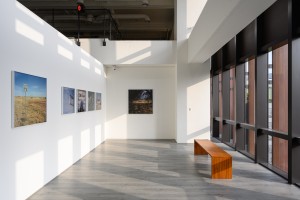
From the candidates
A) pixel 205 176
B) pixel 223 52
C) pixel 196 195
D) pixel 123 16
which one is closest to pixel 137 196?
pixel 196 195

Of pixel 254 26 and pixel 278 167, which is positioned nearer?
pixel 278 167

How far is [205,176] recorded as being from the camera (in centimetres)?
636

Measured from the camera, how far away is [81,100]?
8320 millimetres

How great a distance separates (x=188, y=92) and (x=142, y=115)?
256cm

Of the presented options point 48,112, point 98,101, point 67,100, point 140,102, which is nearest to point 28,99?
point 48,112

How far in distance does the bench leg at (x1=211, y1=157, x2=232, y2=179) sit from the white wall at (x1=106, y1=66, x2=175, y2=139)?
21.5 ft

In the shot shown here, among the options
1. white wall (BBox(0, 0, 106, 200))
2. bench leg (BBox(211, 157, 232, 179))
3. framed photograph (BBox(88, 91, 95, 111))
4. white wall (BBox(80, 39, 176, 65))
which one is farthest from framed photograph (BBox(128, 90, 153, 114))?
bench leg (BBox(211, 157, 232, 179))

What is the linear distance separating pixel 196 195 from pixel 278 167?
9.36ft

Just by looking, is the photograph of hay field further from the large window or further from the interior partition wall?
the large window

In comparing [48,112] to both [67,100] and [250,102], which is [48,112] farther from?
[250,102]

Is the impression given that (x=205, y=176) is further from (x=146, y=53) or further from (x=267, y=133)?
(x=146, y=53)

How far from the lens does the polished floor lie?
5062 millimetres

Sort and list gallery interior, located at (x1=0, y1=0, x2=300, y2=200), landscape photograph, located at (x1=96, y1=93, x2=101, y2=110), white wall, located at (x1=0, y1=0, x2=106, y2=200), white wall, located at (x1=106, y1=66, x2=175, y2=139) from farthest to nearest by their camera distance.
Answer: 1. white wall, located at (x1=106, y1=66, x2=175, y2=139)
2. landscape photograph, located at (x1=96, y1=93, x2=101, y2=110)
3. gallery interior, located at (x1=0, y1=0, x2=300, y2=200)
4. white wall, located at (x1=0, y1=0, x2=106, y2=200)

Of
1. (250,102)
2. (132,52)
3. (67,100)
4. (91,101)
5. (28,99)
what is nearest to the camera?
(28,99)
